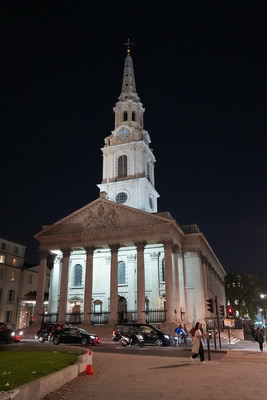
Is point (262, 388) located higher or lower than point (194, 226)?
lower

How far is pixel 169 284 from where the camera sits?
1495 inches

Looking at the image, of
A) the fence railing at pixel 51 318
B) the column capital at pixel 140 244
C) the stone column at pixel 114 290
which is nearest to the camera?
the stone column at pixel 114 290

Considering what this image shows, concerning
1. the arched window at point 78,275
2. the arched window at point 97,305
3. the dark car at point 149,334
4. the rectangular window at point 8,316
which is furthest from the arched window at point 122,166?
the dark car at point 149,334

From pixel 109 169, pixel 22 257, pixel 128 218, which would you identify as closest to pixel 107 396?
pixel 128 218

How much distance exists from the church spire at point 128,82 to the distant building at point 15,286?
31294mm

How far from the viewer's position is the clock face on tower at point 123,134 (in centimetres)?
5866

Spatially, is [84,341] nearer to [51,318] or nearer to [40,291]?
[40,291]

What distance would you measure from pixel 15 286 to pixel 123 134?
29681 millimetres

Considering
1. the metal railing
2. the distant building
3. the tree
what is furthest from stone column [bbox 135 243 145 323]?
the tree

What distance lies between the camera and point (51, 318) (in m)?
43.8

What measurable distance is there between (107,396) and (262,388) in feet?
14.2

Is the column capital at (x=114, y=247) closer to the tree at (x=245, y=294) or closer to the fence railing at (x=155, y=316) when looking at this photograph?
the fence railing at (x=155, y=316)

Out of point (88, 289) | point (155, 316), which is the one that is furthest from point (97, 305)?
point (155, 316)

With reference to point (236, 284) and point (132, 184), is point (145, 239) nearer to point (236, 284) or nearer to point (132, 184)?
point (132, 184)
